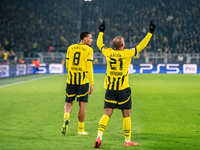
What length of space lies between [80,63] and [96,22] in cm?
4462

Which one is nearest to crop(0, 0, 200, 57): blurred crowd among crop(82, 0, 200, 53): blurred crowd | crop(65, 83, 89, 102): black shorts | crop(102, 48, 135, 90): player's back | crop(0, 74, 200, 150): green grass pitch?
crop(82, 0, 200, 53): blurred crowd

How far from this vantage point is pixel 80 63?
23.7ft

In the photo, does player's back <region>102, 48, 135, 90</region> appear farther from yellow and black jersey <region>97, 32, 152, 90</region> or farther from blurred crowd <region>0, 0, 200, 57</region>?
blurred crowd <region>0, 0, 200, 57</region>

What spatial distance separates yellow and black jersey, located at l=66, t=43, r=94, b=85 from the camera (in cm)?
715

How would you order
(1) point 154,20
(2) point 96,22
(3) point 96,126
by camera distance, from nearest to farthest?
1. (3) point 96,126
2. (1) point 154,20
3. (2) point 96,22

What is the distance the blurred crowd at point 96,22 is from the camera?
45250 mm

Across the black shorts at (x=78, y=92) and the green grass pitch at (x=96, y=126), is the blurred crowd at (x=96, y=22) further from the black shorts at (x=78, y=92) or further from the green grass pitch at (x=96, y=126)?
the black shorts at (x=78, y=92)

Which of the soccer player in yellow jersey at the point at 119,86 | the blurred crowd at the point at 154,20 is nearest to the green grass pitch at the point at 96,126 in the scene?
the soccer player in yellow jersey at the point at 119,86

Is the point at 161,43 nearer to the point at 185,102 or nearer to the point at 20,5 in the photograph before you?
the point at 20,5

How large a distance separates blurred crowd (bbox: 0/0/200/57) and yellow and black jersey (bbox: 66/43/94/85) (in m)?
35.4

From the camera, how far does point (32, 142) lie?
21.4ft

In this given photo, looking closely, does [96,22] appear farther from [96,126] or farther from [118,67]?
[118,67]

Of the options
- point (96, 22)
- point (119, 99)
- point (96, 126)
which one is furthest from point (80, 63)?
point (96, 22)

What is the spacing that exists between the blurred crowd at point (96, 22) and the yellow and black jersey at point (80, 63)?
35.4 m
